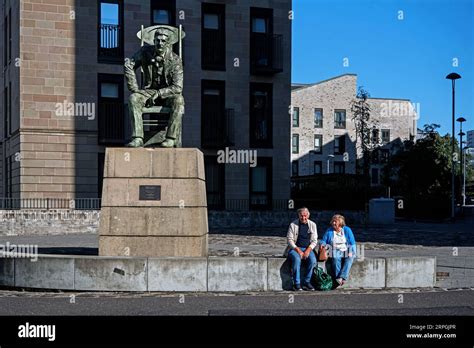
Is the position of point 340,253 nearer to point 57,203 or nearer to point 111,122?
point 57,203

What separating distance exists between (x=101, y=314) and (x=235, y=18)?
934 inches

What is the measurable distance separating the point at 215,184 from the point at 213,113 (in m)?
3.27

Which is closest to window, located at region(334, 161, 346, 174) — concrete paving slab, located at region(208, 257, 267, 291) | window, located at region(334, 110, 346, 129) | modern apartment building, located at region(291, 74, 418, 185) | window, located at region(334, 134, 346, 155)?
modern apartment building, located at region(291, 74, 418, 185)

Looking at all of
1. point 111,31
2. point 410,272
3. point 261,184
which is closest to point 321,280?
point 410,272

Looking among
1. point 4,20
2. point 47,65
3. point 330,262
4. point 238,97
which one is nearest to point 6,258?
point 330,262

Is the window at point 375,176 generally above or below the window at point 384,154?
below

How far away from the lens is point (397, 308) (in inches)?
384

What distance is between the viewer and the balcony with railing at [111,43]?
29244 millimetres

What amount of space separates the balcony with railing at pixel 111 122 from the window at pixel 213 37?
181 inches

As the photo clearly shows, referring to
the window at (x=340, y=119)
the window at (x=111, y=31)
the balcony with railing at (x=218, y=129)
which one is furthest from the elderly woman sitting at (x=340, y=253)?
the window at (x=340, y=119)

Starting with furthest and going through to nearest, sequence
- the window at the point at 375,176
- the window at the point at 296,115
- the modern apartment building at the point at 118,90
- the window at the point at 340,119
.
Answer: the window at the point at 340,119, the window at the point at 375,176, the window at the point at 296,115, the modern apartment building at the point at 118,90

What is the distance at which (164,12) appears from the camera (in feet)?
99.2

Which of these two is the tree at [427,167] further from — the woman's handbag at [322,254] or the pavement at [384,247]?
the woman's handbag at [322,254]

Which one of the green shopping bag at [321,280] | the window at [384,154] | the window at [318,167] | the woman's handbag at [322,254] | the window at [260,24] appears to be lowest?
the green shopping bag at [321,280]
